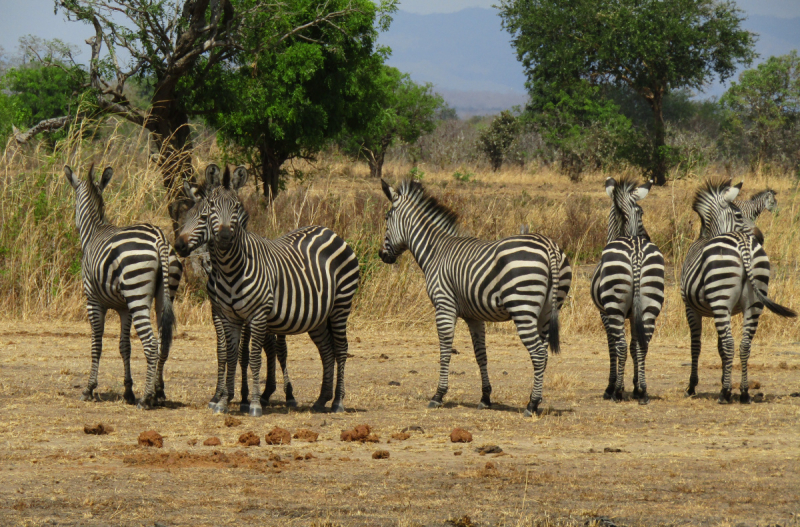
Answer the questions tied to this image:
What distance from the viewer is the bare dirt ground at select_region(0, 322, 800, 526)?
4.90 m

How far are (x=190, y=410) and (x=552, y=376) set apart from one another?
4.36 m

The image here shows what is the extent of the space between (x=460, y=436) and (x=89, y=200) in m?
4.55

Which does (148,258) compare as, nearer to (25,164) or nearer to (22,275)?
(22,275)

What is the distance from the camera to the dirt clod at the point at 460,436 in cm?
671

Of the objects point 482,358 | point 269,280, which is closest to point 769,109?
point 482,358

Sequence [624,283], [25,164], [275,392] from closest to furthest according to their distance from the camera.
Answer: [624,283]
[275,392]
[25,164]

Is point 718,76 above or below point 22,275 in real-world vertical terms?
above

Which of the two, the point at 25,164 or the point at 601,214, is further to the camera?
the point at 601,214

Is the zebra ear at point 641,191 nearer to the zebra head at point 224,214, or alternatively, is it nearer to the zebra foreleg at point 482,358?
the zebra foreleg at point 482,358

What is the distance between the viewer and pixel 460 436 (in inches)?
264

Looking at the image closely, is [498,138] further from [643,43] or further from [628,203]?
[628,203]

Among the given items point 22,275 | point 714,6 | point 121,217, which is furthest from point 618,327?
point 714,6

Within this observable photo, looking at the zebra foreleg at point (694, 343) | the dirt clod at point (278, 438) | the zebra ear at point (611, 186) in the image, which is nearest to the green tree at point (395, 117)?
the zebra ear at point (611, 186)

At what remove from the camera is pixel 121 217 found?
1290cm
